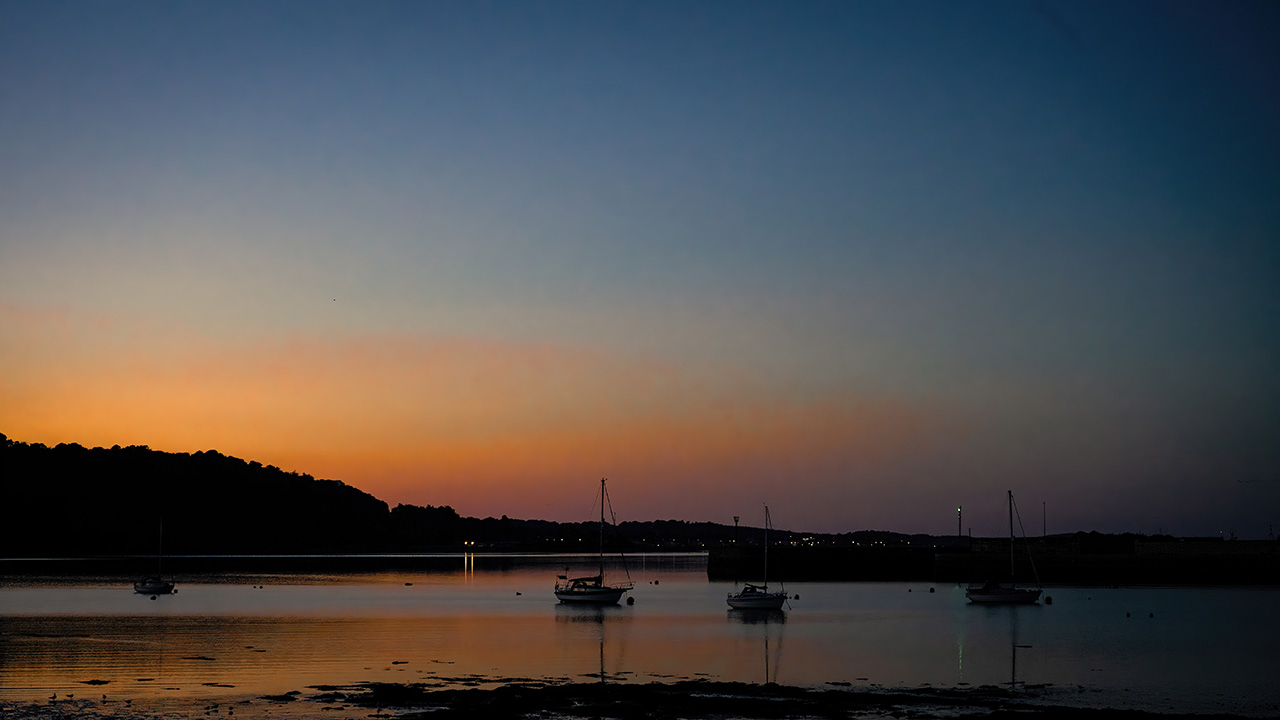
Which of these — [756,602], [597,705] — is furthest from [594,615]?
[597,705]

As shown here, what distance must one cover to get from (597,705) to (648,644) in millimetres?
24118

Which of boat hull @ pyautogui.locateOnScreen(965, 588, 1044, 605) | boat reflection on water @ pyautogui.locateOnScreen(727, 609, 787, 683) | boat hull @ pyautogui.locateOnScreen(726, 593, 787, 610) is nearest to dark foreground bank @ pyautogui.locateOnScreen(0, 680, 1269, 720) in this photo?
boat reflection on water @ pyautogui.locateOnScreen(727, 609, 787, 683)

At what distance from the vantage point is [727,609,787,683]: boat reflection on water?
4613 cm

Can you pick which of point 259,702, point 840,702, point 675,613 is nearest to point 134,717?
point 259,702

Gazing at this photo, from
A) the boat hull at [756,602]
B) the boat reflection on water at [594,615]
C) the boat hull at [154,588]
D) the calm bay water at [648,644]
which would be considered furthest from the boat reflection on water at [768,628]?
the boat hull at [154,588]

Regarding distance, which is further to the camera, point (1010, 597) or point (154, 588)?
point (154, 588)

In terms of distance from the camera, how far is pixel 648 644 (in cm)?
5709

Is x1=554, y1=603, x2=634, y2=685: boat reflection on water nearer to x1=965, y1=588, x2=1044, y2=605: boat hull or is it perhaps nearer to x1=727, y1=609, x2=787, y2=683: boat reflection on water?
x1=727, y1=609, x2=787, y2=683: boat reflection on water

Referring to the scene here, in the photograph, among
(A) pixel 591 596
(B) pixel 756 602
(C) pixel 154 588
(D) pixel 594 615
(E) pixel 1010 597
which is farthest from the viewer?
(C) pixel 154 588

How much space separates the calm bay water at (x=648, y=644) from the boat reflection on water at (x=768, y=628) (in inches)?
9.0

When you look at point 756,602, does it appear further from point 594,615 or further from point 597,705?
point 597,705

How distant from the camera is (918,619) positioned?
75.9 m

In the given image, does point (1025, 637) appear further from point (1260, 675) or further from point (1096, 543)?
point (1096, 543)

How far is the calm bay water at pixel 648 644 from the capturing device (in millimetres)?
41000
